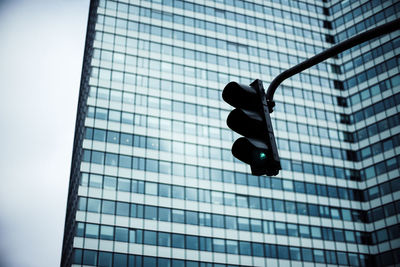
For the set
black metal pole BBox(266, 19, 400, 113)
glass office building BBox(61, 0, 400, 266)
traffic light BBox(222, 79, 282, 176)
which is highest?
glass office building BBox(61, 0, 400, 266)

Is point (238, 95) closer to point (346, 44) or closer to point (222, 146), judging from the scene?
point (346, 44)

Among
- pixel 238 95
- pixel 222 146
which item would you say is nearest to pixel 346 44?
pixel 238 95

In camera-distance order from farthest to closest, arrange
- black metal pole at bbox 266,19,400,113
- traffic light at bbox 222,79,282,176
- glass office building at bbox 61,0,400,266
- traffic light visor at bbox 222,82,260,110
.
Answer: glass office building at bbox 61,0,400,266
traffic light visor at bbox 222,82,260,110
traffic light at bbox 222,79,282,176
black metal pole at bbox 266,19,400,113

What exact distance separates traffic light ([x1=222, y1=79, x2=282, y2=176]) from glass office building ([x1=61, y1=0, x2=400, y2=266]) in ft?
142

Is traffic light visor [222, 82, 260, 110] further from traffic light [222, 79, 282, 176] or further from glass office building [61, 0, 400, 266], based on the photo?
glass office building [61, 0, 400, 266]

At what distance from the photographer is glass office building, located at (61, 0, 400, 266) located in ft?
160

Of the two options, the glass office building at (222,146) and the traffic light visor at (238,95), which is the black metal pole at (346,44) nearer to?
the traffic light visor at (238,95)

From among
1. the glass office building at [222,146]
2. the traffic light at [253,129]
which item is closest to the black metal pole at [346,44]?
the traffic light at [253,129]

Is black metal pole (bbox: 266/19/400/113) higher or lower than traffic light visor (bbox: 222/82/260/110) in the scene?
higher

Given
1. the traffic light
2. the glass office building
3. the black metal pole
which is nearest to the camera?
the black metal pole

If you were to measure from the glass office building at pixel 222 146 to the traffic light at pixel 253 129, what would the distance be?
43262mm

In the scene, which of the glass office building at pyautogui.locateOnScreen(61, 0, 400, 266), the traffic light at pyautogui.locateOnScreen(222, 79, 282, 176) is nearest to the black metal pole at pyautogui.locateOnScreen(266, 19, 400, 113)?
the traffic light at pyautogui.locateOnScreen(222, 79, 282, 176)

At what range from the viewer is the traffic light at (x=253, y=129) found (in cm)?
453

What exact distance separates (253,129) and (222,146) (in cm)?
5089
